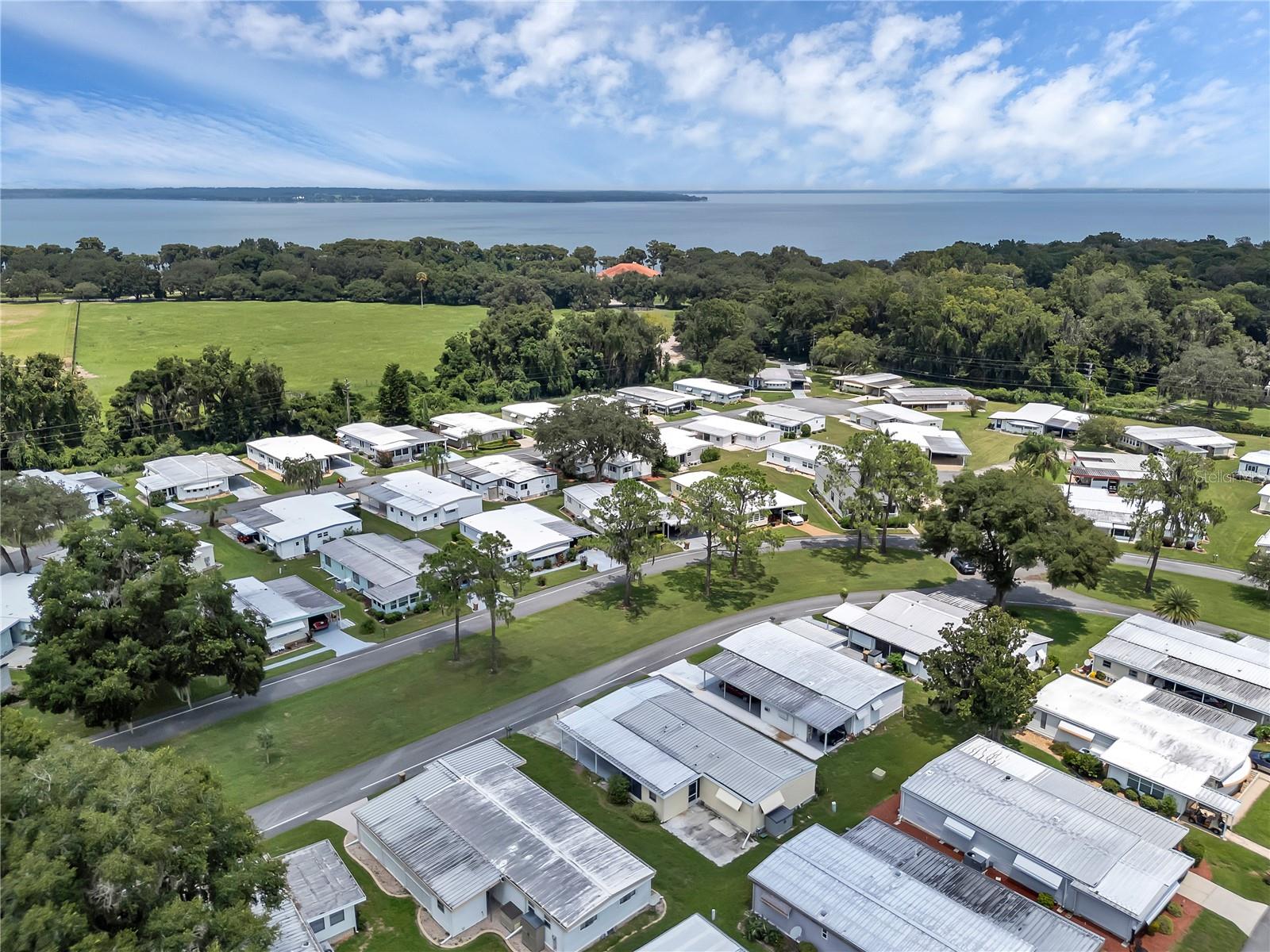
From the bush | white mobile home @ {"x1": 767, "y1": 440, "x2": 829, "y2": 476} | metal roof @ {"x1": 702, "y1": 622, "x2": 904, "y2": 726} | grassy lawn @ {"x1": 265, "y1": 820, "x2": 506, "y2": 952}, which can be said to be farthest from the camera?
white mobile home @ {"x1": 767, "y1": 440, "x2": 829, "y2": 476}

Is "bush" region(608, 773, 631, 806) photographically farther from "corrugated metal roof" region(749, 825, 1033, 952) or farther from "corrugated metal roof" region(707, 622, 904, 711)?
"corrugated metal roof" region(707, 622, 904, 711)

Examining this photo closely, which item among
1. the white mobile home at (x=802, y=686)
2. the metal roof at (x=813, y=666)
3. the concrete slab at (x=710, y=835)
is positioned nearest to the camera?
the concrete slab at (x=710, y=835)

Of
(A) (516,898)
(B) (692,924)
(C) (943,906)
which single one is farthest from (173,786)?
(C) (943,906)

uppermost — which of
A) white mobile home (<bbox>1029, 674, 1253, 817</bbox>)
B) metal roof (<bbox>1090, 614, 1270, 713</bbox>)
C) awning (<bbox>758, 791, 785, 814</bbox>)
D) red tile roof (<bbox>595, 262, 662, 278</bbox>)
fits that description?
red tile roof (<bbox>595, 262, 662, 278</bbox>)

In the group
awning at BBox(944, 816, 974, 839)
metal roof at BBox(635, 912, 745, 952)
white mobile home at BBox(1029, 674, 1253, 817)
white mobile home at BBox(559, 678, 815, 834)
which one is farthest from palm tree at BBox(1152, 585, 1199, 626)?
metal roof at BBox(635, 912, 745, 952)

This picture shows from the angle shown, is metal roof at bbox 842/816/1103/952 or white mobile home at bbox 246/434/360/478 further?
white mobile home at bbox 246/434/360/478

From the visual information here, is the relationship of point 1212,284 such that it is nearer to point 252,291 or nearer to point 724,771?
point 724,771

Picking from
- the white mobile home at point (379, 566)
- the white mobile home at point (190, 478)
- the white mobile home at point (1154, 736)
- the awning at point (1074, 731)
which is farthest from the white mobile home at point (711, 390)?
the awning at point (1074, 731)

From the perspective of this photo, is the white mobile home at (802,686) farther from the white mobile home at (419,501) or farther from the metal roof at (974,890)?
the white mobile home at (419,501)
